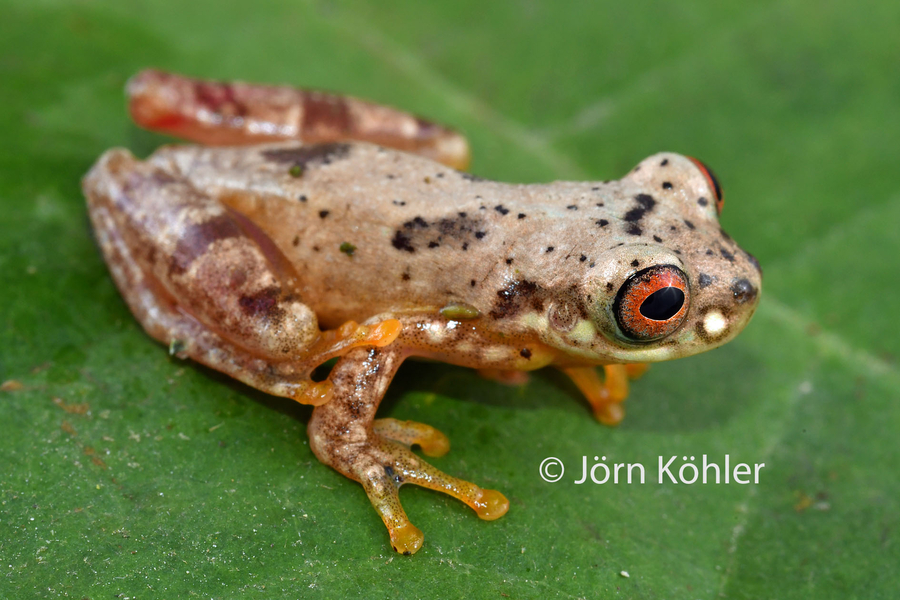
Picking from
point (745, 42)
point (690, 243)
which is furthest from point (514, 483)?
point (745, 42)

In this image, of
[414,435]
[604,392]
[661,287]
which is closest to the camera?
[661,287]

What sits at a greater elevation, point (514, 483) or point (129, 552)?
point (514, 483)

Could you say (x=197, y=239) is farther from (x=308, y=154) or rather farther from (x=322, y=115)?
(x=322, y=115)

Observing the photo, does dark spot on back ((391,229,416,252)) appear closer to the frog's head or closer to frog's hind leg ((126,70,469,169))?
the frog's head

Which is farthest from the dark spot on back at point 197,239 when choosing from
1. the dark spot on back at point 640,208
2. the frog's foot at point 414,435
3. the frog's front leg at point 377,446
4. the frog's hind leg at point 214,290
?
the dark spot on back at point 640,208

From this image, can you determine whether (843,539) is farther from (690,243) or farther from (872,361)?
(690,243)

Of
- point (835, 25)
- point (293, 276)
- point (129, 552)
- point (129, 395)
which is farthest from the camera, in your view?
point (835, 25)

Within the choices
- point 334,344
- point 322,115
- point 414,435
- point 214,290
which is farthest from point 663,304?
point 322,115

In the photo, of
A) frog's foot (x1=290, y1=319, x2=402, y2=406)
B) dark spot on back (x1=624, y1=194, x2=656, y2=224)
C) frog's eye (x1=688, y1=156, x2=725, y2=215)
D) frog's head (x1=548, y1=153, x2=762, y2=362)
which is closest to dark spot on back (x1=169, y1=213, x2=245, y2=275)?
frog's foot (x1=290, y1=319, x2=402, y2=406)

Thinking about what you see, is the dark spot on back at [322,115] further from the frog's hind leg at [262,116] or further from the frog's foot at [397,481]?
the frog's foot at [397,481]
